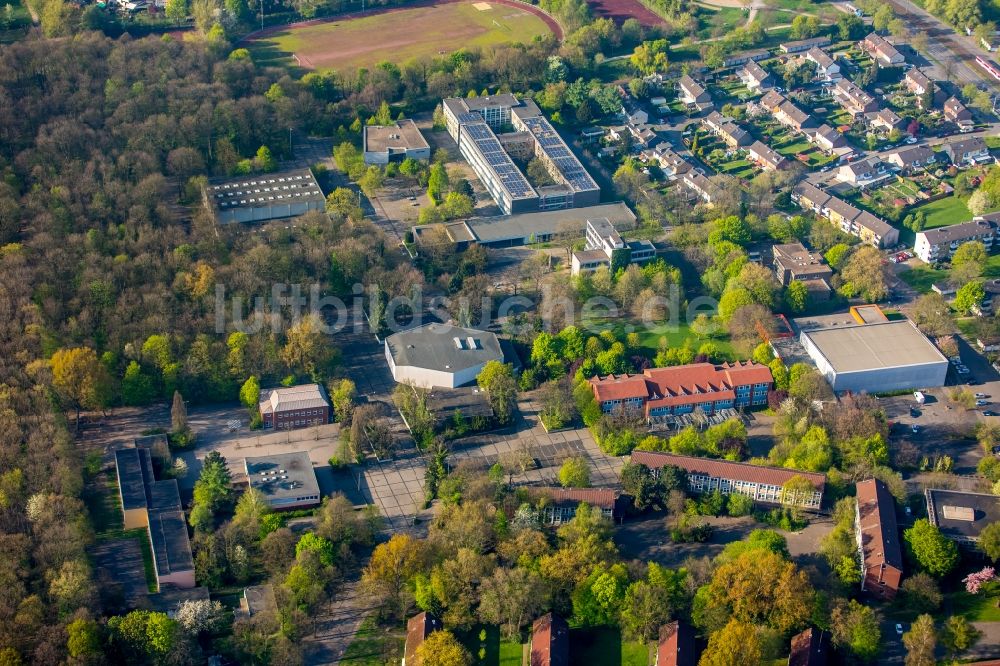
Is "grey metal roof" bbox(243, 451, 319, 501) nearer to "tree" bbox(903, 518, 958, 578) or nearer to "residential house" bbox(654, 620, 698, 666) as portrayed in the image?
"residential house" bbox(654, 620, 698, 666)

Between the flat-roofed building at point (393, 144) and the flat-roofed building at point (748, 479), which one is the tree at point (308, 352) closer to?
the flat-roofed building at point (748, 479)

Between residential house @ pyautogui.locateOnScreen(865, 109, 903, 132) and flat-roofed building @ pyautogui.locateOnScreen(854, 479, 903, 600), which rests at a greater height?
residential house @ pyautogui.locateOnScreen(865, 109, 903, 132)

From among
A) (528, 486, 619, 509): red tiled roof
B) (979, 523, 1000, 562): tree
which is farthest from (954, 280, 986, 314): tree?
(528, 486, 619, 509): red tiled roof

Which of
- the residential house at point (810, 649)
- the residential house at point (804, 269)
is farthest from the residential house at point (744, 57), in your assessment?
the residential house at point (810, 649)

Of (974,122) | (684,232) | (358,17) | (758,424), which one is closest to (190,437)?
(758,424)

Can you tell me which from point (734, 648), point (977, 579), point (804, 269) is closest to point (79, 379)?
point (734, 648)

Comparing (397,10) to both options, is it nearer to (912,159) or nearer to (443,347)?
(912,159)
